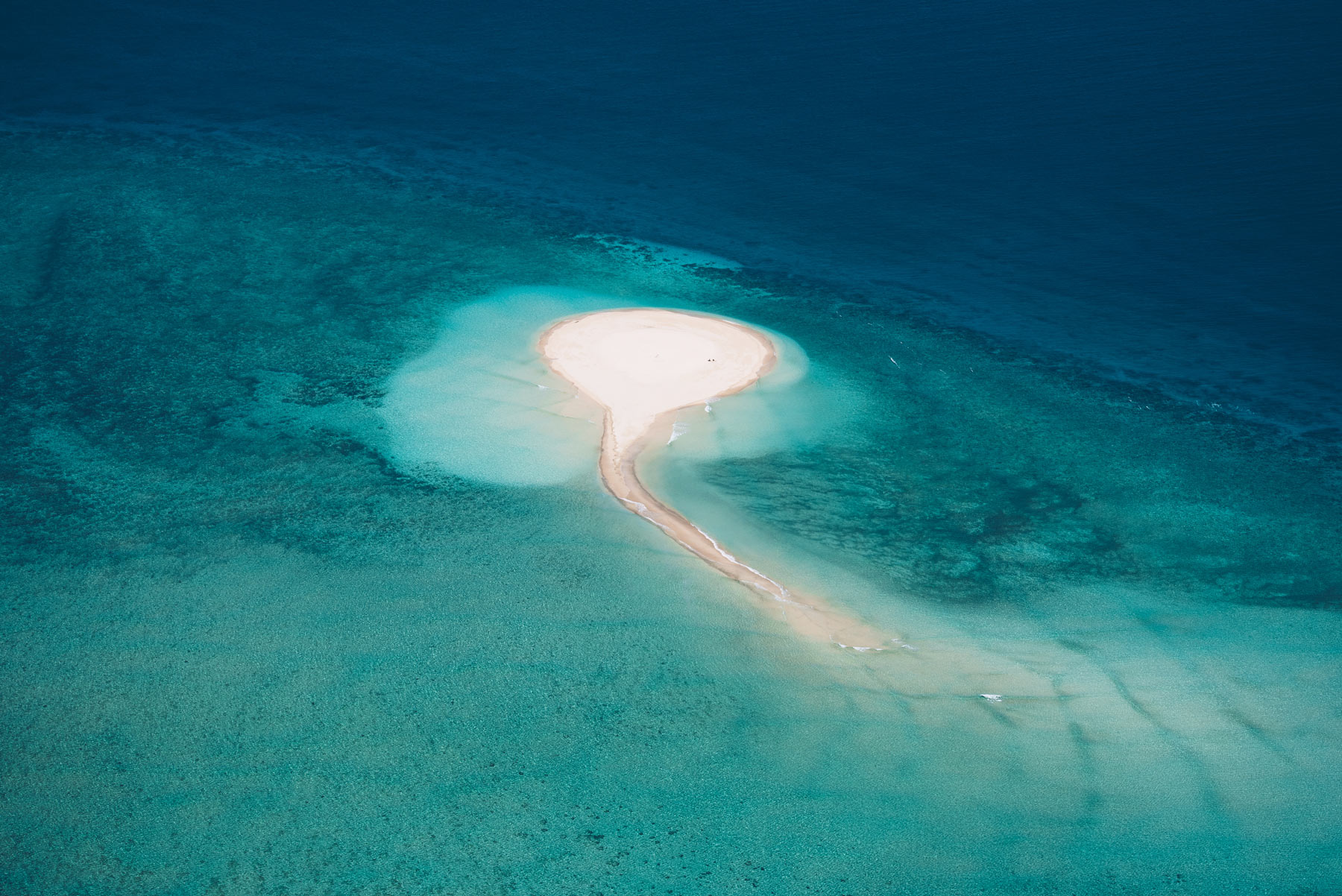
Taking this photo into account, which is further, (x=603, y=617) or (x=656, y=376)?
(x=656, y=376)

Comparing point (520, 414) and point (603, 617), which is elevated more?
point (520, 414)

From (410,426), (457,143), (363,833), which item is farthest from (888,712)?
(457,143)

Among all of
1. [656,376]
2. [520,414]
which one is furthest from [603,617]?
Answer: [656,376]

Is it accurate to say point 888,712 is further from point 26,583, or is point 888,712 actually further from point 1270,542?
point 26,583

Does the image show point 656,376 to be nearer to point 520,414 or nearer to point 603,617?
point 520,414

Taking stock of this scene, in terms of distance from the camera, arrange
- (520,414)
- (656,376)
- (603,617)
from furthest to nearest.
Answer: (656,376), (520,414), (603,617)

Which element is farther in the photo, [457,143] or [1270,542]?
[457,143]

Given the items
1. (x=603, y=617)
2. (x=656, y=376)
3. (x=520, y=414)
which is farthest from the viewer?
(x=656, y=376)
